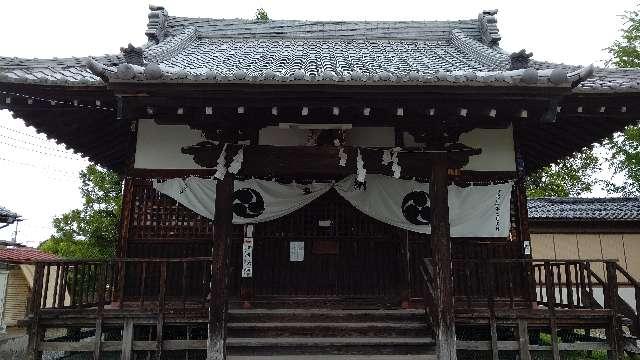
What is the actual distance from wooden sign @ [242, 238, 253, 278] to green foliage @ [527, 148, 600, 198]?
83.2ft

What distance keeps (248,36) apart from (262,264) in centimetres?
718

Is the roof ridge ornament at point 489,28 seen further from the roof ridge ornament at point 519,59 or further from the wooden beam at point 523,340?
the wooden beam at point 523,340

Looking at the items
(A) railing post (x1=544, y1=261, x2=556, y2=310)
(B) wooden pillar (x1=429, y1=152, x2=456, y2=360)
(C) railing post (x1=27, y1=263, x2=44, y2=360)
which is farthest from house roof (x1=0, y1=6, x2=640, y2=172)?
(C) railing post (x1=27, y1=263, x2=44, y2=360)

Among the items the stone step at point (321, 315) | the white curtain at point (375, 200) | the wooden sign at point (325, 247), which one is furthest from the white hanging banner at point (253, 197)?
the stone step at point (321, 315)

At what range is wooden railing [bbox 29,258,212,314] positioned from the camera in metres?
6.92

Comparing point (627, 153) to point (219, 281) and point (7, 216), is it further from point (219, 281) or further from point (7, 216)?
point (7, 216)

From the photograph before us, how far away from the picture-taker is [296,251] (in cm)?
855

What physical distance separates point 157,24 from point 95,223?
39.7ft

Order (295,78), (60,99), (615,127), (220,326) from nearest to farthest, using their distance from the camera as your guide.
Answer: (295,78) < (220,326) < (60,99) < (615,127)

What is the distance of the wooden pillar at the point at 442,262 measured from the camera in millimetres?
6445

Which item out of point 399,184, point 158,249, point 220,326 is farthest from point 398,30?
point 220,326

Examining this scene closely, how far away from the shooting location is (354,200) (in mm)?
8016

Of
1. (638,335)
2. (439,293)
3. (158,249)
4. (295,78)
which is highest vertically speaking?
(295,78)

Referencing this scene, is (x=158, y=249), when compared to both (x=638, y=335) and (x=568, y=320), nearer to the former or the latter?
(x=568, y=320)
